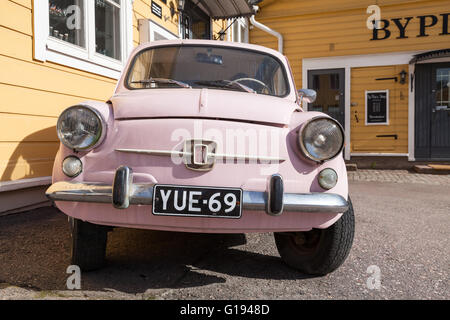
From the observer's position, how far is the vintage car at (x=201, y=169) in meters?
1.77

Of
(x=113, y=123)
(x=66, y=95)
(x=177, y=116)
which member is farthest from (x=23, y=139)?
(x=177, y=116)

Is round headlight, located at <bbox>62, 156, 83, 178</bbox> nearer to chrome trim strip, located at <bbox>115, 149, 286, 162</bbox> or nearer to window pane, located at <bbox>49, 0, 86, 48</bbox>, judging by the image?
chrome trim strip, located at <bbox>115, 149, 286, 162</bbox>

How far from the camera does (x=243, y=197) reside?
177 cm

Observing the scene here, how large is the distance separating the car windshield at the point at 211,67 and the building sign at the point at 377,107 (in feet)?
23.3

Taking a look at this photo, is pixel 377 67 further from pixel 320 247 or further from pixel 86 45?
pixel 320 247

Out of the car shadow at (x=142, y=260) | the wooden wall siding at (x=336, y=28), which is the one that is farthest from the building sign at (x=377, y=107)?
the car shadow at (x=142, y=260)

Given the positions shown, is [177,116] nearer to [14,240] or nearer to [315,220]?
[315,220]

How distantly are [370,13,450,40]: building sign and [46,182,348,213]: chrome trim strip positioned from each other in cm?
877

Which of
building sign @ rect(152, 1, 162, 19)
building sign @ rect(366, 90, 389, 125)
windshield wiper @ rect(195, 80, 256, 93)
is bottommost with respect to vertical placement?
windshield wiper @ rect(195, 80, 256, 93)

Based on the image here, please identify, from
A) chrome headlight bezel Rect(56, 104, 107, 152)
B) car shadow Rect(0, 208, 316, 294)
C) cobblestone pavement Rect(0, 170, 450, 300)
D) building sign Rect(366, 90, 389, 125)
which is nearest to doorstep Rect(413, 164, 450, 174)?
building sign Rect(366, 90, 389, 125)

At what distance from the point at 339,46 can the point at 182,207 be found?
9.00 metres

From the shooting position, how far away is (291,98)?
2.74 metres

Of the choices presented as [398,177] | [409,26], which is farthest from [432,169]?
[409,26]

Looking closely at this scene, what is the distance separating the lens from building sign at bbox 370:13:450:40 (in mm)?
8789
